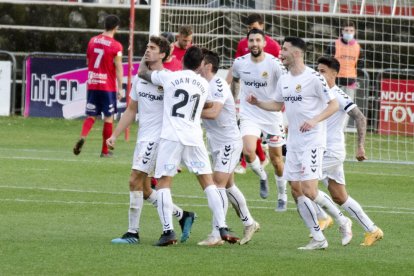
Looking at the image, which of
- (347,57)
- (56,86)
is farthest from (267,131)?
(56,86)

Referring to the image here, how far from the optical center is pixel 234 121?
13.8m

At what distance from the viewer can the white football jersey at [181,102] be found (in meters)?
12.6

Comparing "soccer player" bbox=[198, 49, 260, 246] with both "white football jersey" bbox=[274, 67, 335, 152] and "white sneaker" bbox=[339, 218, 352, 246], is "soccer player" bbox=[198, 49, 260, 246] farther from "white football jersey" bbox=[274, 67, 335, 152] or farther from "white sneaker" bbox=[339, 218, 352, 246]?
"white sneaker" bbox=[339, 218, 352, 246]

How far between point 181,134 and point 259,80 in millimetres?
4461

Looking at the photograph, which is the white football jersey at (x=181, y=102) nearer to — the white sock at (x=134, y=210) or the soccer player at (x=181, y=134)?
the soccer player at (x=181, y=134)

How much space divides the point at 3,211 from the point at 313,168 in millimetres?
4198

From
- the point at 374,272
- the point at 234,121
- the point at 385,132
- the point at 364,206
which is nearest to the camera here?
the point at 374,272

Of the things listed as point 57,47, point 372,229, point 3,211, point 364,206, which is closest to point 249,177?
point 364,206

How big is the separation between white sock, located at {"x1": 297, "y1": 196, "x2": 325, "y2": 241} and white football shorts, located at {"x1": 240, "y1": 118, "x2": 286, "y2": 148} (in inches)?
161

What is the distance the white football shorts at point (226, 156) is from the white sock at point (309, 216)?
941mm

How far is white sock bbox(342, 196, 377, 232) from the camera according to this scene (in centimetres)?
1333

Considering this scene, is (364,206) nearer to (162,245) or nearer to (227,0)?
(162,245)

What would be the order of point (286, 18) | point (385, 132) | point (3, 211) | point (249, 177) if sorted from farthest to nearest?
point (286, 18) < point (385, 132) < point (249, 177) < point (3, 211)

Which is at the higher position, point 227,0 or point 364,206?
point 227,0
